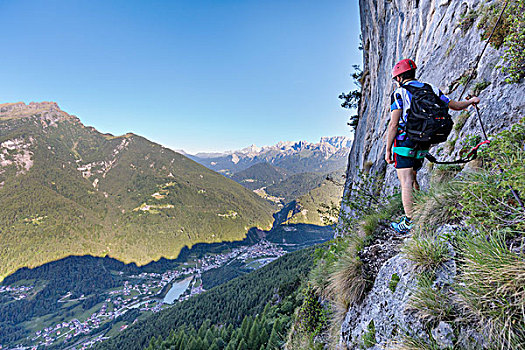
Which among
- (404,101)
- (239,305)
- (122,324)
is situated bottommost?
(122,324)

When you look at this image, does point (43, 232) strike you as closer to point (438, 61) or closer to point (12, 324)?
point (12, 324)

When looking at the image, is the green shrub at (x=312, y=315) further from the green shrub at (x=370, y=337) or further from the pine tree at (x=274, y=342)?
the pine tree at (x=274, y=342)

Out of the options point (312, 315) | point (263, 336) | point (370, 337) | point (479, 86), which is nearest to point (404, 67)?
point (479, 86)

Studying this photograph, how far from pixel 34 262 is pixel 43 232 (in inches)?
1073

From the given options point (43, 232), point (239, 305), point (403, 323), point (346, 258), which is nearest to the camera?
point (403, 323)

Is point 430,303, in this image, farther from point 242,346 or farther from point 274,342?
point 242,346

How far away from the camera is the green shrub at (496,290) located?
1.48 m

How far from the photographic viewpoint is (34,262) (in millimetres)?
141375

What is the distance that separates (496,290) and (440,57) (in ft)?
26.3

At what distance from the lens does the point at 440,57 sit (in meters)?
6.73

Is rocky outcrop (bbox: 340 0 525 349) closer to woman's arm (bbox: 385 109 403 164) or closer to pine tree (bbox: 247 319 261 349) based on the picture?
woman's arm (bbox: 385 109 403 164)

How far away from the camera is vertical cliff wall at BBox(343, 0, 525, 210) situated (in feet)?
12.7

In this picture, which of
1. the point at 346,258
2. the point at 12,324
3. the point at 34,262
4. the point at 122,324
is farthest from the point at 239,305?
the point at 34,262

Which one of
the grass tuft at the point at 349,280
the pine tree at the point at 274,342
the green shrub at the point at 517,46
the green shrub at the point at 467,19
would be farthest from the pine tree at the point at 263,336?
the green shrub at the point at 467,19
